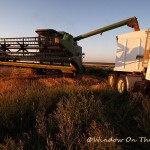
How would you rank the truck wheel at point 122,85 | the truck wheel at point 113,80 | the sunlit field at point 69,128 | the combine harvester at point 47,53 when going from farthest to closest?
the combine harvester at point 47,53, the truck wheel at point 113,80, the truck wheel at point 122,85, the sunlit field at point 69,128

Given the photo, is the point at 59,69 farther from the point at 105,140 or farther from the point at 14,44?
the point at 105,140

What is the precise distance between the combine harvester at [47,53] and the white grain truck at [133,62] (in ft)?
10.1

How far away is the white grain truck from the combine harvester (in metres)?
3.09

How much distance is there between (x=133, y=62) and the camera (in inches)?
427

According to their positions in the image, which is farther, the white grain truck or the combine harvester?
the combine harvester

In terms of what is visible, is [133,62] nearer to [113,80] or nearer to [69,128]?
[113,80]

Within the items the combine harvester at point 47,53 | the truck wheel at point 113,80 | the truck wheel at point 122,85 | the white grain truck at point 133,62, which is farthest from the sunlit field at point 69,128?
the combine harvester at point 47,53

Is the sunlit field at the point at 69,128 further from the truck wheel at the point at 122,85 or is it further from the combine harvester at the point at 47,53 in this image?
the combine harvester at the point at 47,53

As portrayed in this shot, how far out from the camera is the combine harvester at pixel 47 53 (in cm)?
1413

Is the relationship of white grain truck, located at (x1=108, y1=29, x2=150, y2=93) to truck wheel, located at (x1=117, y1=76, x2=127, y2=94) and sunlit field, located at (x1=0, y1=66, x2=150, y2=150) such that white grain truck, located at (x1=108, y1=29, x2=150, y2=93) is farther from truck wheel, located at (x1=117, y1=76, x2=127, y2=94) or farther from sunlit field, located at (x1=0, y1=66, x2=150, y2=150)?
sunlit field, located at (x1=0, y1=66, x2=150, y2=150)

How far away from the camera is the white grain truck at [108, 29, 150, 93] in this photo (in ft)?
29.0

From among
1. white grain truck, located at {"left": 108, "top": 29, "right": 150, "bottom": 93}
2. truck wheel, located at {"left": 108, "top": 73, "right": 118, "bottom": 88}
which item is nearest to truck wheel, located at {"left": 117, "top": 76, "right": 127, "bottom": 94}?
white grain truck, located at {"left": 108, "top": 29, "right": 150, "bottom": 93}

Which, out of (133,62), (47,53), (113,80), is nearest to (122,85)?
(133,62)

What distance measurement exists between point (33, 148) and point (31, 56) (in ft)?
36.5
